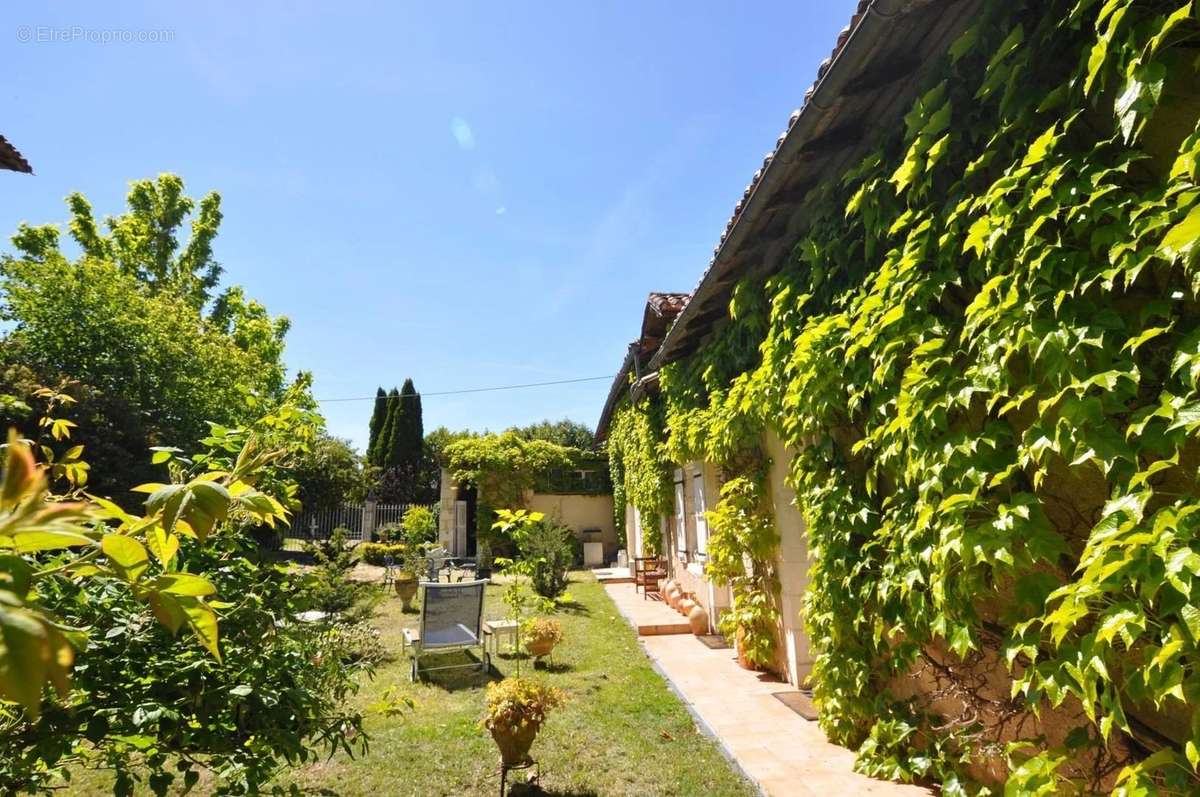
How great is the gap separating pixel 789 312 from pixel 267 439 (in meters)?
3.44

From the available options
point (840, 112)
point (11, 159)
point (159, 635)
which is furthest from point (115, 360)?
point (840, 112)

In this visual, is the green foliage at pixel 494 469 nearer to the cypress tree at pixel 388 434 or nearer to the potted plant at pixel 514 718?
the potted plant at pixel 514 718

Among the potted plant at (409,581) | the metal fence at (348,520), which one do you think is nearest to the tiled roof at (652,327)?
the potted plant at (409,581)

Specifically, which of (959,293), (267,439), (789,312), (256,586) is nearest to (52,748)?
(256,586)

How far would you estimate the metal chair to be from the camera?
6016mm

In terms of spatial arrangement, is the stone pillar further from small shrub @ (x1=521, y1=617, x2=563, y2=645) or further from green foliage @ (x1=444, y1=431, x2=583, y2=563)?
small shrub @ (x1=521, y1=617, x2=563, y2=645)

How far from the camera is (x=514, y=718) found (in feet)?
11.7

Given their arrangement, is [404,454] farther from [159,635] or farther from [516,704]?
[159,635]

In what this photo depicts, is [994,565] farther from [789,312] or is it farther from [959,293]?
[789,312]

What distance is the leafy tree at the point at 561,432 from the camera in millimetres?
31547

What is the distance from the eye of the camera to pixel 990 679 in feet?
9.06

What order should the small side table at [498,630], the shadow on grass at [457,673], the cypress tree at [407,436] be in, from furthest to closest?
the cypress tree at [407,436] → the small side table at [498,630] → the shadow on grass at [457,673]

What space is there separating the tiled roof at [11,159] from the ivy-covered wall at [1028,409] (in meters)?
7.21

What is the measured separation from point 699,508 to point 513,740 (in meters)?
4.69
